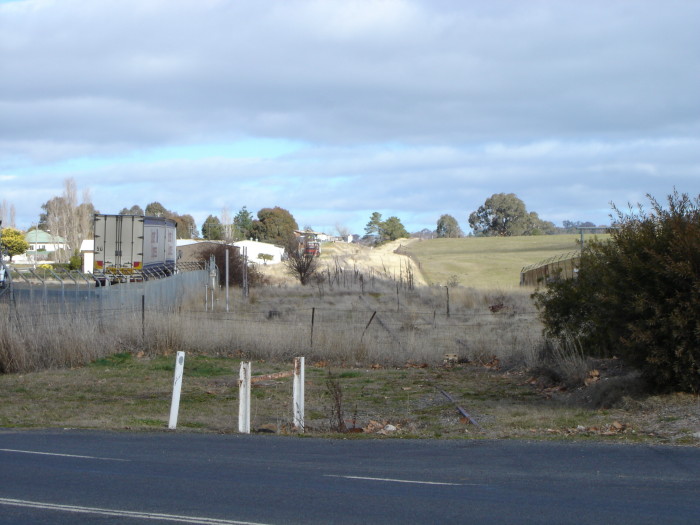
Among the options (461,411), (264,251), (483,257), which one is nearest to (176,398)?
(461,411)

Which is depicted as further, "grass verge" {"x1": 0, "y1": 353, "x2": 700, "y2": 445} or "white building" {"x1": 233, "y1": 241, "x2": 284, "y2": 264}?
"white building" {"x1": 233, "y1": 241, "x2": 284, "y2": 264}

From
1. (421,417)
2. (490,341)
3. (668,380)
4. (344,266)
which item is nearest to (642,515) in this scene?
(668,380)

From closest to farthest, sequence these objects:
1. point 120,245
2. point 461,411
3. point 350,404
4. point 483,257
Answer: point 461,411 → point 350,404 → point 120,245 → point 483,257

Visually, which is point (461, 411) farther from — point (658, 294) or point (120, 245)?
point (120, 245)

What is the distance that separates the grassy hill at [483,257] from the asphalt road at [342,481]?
5467 centimetres

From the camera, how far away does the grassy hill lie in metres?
79.3

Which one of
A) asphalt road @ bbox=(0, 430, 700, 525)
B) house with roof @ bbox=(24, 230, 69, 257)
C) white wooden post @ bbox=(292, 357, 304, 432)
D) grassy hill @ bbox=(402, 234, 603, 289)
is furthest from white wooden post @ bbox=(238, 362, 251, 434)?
house with roof @ bbox=(24, 230, 69, 257)

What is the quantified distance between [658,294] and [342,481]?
793 centimetres

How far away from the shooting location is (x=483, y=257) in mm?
101000

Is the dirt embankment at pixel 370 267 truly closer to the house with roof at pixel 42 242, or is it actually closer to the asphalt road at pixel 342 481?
the house with roof at pixel 42 242

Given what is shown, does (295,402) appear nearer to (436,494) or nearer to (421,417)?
(421,417)

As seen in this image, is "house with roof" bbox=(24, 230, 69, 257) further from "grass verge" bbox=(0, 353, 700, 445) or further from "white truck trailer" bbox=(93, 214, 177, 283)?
"grass verge" bbox=(0, 353, 700, 445)

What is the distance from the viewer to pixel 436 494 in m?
8.14

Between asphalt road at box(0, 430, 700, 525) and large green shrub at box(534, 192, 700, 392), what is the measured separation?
132 inches
